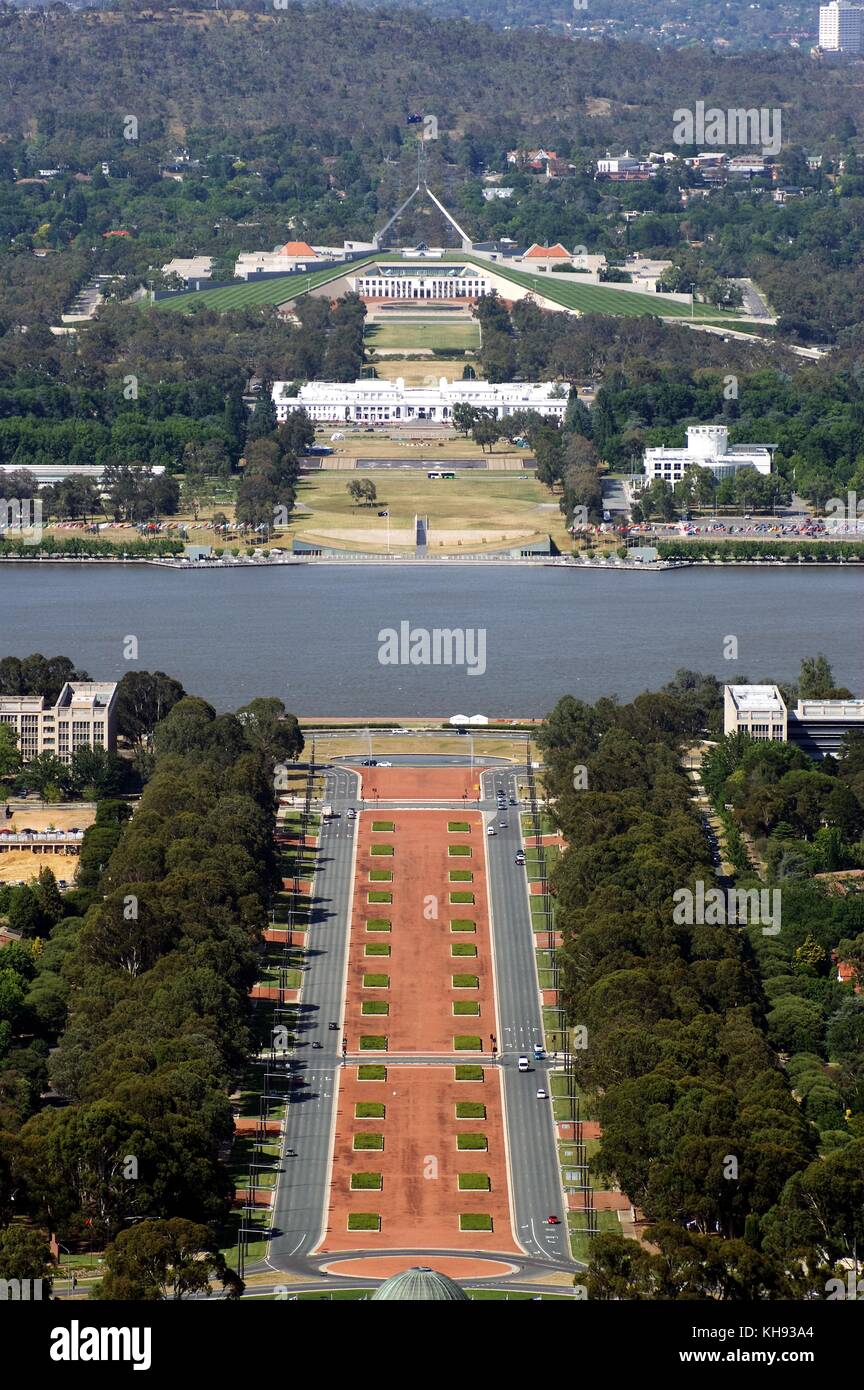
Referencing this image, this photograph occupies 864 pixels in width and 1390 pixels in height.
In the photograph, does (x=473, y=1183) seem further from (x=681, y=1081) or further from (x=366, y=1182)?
(x=681, y=1081)

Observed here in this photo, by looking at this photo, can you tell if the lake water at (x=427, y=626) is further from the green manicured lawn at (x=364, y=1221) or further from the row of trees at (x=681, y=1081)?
the green manicured lawn at (x=364, y=1221)

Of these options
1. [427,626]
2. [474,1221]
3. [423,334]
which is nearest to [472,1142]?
[474,1221]

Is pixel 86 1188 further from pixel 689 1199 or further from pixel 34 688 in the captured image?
pixel 34 688

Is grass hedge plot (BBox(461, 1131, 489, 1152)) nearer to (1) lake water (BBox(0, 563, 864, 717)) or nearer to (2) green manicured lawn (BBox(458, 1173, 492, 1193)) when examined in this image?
(2) green manicured lawn (BBox(458, 1173, 492, 1193))

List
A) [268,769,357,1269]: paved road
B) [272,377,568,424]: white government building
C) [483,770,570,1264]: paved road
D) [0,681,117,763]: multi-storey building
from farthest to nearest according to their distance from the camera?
[272,377,568,424]: white government building
[0,681,117,763]: multi-storey building
[483,770,570,1264]: paved road
[268,769,357,1269]: paved road

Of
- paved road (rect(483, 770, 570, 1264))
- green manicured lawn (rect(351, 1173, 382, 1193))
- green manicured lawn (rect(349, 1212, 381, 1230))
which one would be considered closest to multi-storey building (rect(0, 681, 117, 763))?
paved road (rect(483, 770, 570, 1264))
